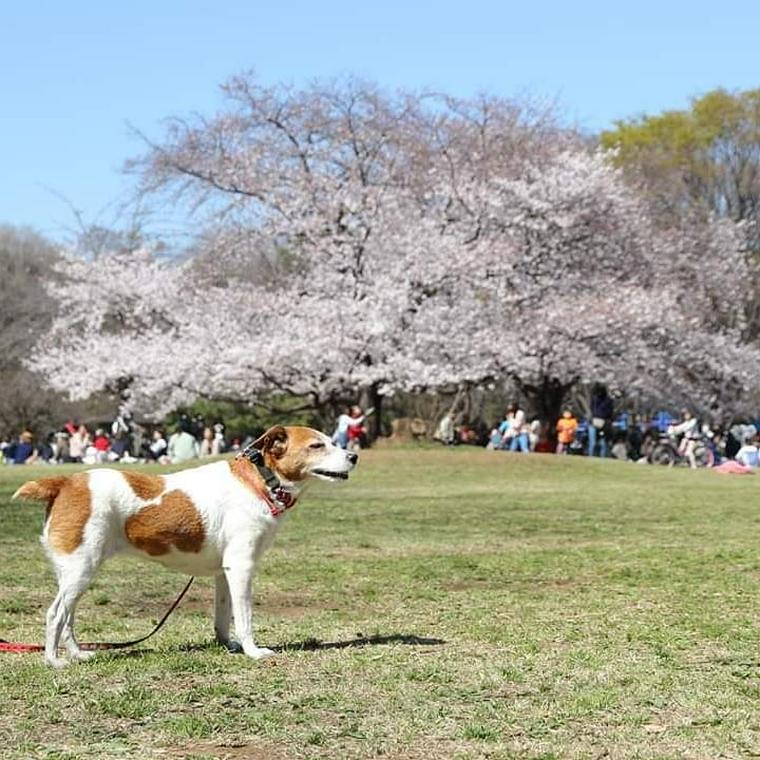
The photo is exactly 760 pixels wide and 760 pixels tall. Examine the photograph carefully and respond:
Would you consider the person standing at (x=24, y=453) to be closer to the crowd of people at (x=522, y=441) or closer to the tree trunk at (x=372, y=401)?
the crowd of people at (x=522, y=441)

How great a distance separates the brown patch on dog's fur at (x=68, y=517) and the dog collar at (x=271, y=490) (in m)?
0.84

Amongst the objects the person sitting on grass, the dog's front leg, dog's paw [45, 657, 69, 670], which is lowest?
the person sitting on grass

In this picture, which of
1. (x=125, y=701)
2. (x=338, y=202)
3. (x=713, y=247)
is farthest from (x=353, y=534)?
(x=713, y=247)

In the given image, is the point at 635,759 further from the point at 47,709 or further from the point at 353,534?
the point at 353,534

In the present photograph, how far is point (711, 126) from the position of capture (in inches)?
1845

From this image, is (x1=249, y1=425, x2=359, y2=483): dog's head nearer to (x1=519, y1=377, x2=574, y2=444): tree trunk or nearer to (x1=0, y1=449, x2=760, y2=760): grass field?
(x1=0, y1=449, x2=760, y2=760): grass field

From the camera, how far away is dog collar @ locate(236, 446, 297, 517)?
690 cm

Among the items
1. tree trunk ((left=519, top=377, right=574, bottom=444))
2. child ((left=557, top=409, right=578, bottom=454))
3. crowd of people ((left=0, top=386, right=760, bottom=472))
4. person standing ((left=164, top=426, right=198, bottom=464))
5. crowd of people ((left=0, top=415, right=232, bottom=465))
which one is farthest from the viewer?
tree trunk ((left=519, top=377, right=574, bottom=444))

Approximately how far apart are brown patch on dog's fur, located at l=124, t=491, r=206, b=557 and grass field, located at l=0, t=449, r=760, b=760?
0.54 metres

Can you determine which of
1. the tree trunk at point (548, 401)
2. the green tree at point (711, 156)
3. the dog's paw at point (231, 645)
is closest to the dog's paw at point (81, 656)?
the dog's paw at point (231, 645)

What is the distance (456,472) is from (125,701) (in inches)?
849

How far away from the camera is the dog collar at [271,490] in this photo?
6.90 metres

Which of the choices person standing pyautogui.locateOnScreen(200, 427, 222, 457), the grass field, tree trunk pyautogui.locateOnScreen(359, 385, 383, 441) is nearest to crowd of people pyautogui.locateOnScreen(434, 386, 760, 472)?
tree trunk pyautogui.locateOnScreen(359, 385, 383, 441)

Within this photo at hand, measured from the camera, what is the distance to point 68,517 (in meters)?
Result: 6.57
